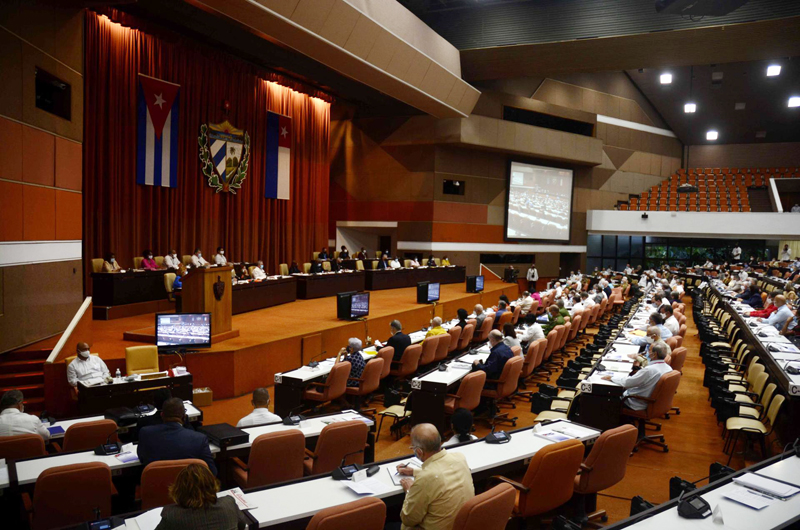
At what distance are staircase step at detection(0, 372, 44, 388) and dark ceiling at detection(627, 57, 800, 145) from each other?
2235 cm

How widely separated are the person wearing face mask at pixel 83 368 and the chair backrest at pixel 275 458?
333 centimetres

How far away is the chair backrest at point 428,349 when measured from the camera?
27.8ft

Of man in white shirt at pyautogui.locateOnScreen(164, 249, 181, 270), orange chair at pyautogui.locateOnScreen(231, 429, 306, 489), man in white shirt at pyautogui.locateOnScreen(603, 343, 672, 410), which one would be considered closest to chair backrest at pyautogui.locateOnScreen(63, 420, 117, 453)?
orange chair at pyautogui.locateOnScreen(231, 429, 306, 489)

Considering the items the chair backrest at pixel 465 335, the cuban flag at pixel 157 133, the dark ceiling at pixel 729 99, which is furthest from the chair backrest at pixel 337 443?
the dark ceiling at pixel 729 99

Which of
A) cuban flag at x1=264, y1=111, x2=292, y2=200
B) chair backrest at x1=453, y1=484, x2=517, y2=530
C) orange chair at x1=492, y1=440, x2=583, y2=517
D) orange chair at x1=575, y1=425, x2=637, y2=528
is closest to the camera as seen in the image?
chair backrest at x1=453, y1=484, x2=517, y2=530

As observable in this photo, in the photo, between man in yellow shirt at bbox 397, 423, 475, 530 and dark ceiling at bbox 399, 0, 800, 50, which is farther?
dark ceiling at bbox 399, 0, 800, 50

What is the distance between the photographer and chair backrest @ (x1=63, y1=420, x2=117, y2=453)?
4.32 meters

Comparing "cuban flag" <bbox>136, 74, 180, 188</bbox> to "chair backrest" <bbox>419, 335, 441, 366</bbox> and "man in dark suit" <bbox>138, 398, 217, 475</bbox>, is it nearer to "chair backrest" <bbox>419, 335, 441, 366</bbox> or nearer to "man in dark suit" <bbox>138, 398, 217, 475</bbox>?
"chair backrest" <bbox>419, 335, 441, 366</bbox>

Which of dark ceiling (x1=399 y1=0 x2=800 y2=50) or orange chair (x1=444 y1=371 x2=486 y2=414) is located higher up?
dark ceiling (x1=399 y1=0 x2=800 y2=50)

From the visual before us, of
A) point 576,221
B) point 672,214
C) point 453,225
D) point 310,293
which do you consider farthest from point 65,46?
point 672,214

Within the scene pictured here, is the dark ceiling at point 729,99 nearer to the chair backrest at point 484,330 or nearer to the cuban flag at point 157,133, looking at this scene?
the chair backrest at point 484,330

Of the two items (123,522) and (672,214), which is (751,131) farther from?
(123,522)

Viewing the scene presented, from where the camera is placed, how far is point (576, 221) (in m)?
24.8

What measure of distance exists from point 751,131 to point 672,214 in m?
7.48
